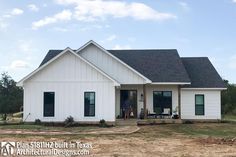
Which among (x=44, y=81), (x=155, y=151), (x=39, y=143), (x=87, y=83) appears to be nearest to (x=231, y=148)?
(x=155, y=151)

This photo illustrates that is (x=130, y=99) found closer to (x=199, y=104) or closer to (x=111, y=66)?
(x=111, y=66)

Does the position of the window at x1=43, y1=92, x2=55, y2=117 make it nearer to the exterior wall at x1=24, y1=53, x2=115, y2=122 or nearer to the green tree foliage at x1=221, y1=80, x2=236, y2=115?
the exterior wall at x1=24, y1=53, x2=115, y2=122

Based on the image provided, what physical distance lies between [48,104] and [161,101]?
8.82 metres

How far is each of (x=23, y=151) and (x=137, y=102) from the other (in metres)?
16.8

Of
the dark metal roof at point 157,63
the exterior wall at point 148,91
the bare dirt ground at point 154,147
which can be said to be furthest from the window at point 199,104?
the bare dirt ground at point 154,147

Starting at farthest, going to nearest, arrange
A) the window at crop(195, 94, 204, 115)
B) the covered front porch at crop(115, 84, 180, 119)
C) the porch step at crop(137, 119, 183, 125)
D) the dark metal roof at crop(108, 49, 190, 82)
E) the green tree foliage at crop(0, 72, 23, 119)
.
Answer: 1. the green tree foliage at crop(0, 72, 23, 119)
2. the window at crop(195, 94, 204, 115)
3. the covered front porch at crop(115, 84, 180, 119)
4. the dark metal roof at crop(108, 49, 190, 82)
5. the porch step at crop(137, 119, 183, 125)

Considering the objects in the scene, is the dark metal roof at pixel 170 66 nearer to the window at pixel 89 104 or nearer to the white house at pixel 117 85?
the white house at pixel 117 85

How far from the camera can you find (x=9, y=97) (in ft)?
131

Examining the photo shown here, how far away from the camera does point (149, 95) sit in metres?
30.1

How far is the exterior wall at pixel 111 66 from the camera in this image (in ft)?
92.7

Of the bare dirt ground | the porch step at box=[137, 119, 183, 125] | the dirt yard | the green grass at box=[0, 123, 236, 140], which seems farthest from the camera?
the porch step at box=[137, 119, 183, 125]

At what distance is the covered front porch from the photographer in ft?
97.8

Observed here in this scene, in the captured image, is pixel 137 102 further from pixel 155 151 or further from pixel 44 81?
pixel 155 151

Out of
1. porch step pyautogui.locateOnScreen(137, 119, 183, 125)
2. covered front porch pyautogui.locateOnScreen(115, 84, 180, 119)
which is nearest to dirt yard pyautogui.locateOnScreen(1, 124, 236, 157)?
porch step pyautogui.locateOnScreen(137, 119, 183, 125)
